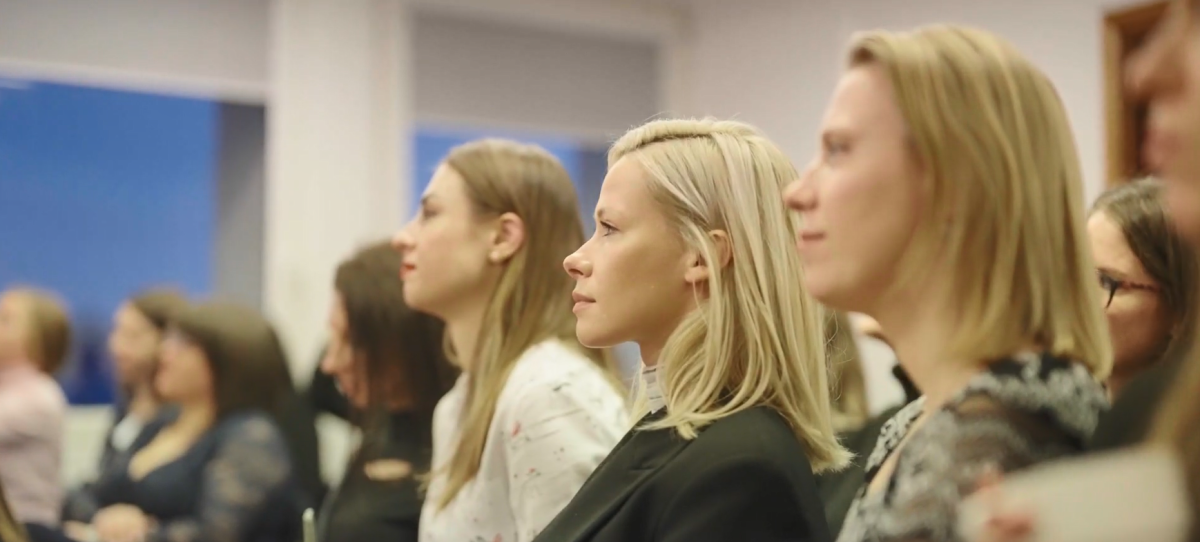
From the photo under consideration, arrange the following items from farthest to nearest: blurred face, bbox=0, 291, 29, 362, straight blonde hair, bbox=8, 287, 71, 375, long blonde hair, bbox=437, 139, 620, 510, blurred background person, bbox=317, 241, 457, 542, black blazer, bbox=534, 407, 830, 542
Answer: straight blonde hair, bbox=8, 287, 71, 375 → blurred face, bbox=0, 291, 29, 362 → blurred background person, bbox=317, 241, 457, 542 → long blonde hair, bbox=437, 139, 620, 510 → black blazer, bbox=534, 407, 830, 542

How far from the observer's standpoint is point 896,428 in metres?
1.13

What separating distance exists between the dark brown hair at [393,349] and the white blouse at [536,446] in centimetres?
64

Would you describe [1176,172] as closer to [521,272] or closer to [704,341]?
[704,341]

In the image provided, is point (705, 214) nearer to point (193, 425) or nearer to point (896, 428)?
point (896, 428)

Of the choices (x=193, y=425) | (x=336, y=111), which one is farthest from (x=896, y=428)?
(x=336, y=111)

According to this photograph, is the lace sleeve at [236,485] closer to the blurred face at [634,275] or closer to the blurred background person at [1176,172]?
the blurred face at [634,275]

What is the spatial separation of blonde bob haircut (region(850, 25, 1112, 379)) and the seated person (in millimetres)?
2383

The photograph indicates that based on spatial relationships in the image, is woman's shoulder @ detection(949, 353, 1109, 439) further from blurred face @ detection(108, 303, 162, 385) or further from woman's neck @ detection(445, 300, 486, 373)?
blurred face @ detection(108, 303, 162, 385)

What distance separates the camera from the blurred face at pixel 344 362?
2.66m

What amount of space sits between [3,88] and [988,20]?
3779mm

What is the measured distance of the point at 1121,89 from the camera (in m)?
3.90

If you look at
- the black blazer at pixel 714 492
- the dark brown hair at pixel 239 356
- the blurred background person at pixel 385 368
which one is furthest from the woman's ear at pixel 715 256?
the dark brown hair at pixel 239 356

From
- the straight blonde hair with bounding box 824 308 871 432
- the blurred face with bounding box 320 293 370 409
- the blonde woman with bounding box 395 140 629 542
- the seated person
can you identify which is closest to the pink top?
the seated person

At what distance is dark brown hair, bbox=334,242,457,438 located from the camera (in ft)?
8.56
